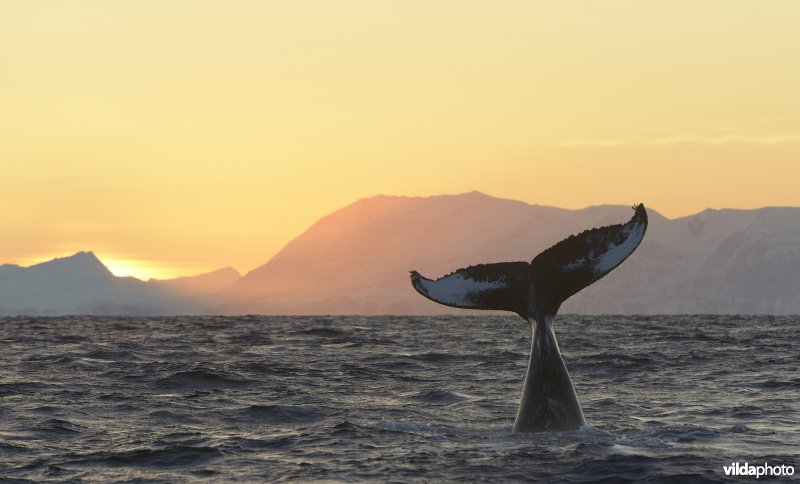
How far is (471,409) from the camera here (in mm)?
19656

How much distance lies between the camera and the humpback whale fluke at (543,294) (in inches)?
572

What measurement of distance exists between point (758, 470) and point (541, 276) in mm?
3773

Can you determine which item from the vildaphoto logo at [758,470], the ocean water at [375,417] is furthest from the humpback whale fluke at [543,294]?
the vildaphoto logo at [758,470]

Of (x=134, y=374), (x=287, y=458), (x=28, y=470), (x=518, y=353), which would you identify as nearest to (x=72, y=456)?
(x=28, y=470)

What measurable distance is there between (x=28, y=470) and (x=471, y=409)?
27.0ft

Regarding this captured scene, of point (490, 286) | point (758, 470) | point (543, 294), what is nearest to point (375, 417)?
point (490, 286)

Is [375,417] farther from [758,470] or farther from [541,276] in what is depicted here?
[758,470]

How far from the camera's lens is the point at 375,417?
18625 millimetres

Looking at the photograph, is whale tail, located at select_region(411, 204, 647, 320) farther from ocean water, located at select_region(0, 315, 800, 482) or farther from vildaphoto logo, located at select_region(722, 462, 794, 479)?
vildaphoto logo, located at select_region(722, 462, 794, 479)

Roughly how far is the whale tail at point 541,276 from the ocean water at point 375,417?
6.08 ft

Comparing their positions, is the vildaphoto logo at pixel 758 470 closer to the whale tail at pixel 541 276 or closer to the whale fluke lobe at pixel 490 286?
the whale tail at pixel 541 276

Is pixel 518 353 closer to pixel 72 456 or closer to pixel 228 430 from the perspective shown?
pixel 228 430

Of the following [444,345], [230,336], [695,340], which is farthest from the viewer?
[230,336]

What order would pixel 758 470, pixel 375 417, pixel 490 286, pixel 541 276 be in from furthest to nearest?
1. pixel 375 417
2. pixel 541 276
3. pixel 490 286
4. pixel 758 470
